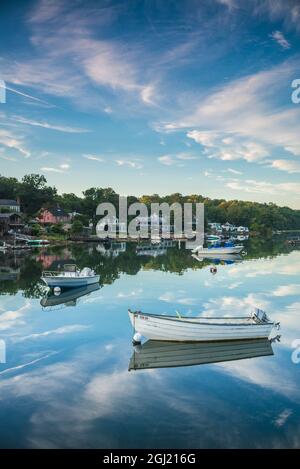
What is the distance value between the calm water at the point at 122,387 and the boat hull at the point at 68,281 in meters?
3.07

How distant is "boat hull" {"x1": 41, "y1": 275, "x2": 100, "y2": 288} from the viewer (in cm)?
3375

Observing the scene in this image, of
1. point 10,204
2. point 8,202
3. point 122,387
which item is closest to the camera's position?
point 122,387

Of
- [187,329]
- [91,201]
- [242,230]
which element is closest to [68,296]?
[187,329]

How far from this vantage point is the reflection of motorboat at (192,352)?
709 inches

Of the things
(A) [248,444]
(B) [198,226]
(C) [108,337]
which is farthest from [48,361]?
(B) [198,226]

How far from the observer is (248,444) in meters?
11.7

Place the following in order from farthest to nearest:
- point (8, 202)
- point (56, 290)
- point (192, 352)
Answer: point (8, 202) < point (56, 290) < point (192, 352)

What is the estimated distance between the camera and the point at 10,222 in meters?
87.8

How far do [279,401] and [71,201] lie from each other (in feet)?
390

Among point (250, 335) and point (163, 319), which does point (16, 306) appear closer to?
point (163, 319)

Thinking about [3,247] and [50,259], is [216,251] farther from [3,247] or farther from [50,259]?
[3,247]

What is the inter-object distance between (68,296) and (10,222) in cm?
6046

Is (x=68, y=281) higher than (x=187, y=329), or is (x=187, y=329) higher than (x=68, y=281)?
(x=68, y=281)

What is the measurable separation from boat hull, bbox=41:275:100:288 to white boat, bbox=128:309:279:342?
1524 centimetres
